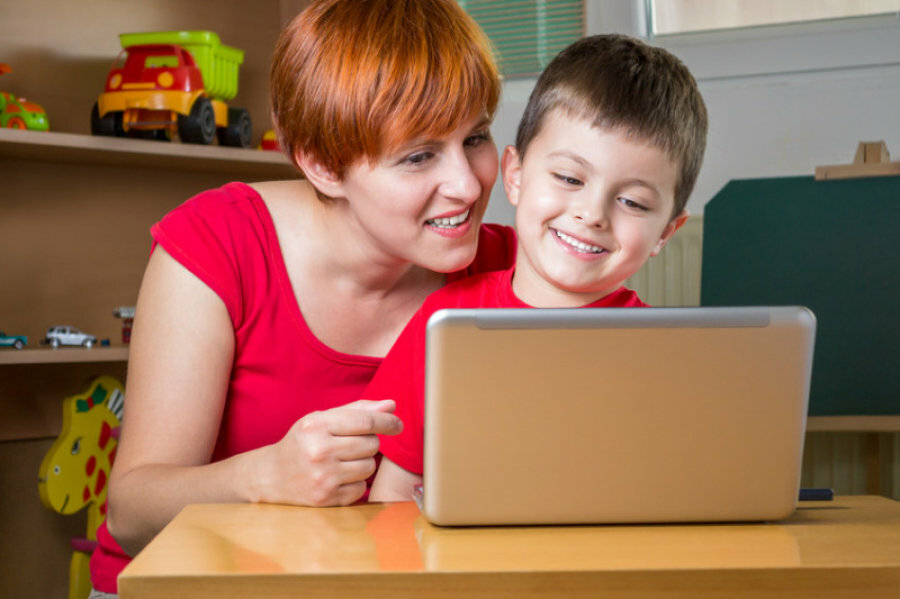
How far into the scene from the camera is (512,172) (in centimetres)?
108

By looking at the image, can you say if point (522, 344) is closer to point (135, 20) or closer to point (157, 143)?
point (157, 143)

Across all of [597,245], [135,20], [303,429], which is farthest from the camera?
[135,20]

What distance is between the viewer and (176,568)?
0.53 meters

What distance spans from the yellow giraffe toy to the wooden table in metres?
1.42

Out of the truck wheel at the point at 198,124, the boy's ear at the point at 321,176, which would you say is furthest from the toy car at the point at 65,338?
the boy's ear at the point at 321,176

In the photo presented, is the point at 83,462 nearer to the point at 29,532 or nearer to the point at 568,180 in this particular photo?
the point at 29,532

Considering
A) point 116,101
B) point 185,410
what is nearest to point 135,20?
point 116,101

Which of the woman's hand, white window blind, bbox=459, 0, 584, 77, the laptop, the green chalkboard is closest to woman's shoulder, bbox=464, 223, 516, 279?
the woman's hand

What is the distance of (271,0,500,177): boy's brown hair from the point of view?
105 centimetres

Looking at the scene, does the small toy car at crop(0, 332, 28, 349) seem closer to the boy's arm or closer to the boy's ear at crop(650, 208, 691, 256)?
the boy's arm

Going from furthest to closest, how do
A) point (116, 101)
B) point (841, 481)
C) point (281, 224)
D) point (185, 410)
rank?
point (841, 481) < point (116, 101) < point (281, 224) < point (185, 410)

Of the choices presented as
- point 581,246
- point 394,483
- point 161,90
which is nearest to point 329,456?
point 394,483

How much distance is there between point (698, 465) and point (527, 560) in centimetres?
16

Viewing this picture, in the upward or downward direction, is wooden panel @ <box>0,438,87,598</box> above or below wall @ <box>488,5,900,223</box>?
below
